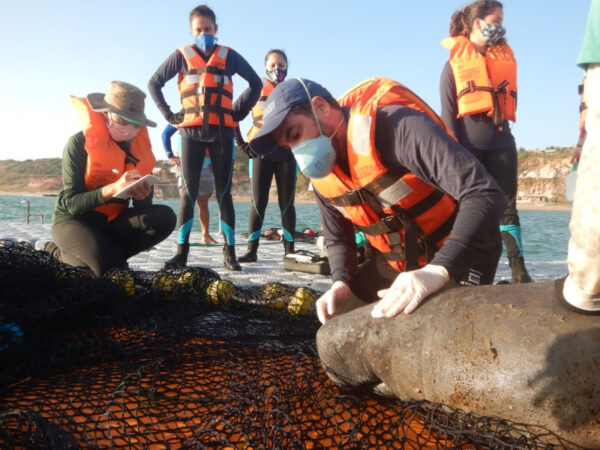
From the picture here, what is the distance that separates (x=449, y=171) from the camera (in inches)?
82.7

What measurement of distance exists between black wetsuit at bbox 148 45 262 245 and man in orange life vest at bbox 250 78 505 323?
2.83 metres

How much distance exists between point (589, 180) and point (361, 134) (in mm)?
1279

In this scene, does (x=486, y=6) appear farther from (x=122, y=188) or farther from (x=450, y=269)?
(x=122, y=188)

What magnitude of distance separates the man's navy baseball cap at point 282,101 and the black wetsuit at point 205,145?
2.94 m

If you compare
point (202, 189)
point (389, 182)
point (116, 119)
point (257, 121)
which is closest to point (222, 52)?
point (257, 121)

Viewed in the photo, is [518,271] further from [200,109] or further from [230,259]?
[200,109]

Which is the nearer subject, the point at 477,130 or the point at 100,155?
the point at 100,155

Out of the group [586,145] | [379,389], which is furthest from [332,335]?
[586,145]

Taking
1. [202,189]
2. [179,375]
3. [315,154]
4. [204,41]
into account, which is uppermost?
[204,41]

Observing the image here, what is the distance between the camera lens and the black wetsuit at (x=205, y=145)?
533 centimetres

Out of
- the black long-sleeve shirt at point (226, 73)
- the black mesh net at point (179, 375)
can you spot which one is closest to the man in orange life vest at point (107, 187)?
the black mesh net at point (179, 375)

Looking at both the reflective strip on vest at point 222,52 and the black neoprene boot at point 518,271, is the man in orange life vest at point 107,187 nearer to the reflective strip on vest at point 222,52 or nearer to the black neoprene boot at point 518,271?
the reflective strip on vest at point 222,52

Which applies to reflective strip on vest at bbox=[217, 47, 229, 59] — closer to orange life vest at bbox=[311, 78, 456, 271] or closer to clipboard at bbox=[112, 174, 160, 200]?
clipboard at bbox=[112, 174, 160, 200]

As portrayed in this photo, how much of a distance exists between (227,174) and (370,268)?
3.10 metres
